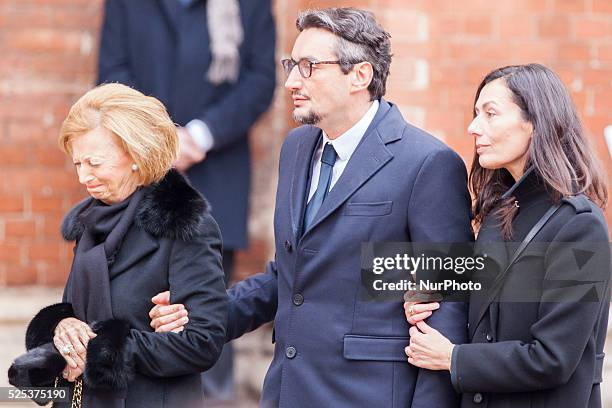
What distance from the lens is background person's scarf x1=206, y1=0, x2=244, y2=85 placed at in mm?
5797

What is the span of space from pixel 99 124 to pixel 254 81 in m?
2.19

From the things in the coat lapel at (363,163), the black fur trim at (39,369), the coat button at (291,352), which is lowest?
the black fur trim at (39,369)

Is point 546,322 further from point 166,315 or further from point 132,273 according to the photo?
point 132,273

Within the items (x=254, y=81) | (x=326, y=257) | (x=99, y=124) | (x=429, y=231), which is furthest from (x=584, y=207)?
(x=254, y=81)

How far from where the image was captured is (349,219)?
12.1 feet

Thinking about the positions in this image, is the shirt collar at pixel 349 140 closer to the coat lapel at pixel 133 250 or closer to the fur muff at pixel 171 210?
the fur muff at pixel 171 210

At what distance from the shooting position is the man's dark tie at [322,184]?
12.4ft

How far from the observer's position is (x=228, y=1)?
5816 millimetres

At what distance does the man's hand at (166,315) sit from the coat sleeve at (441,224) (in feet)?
2.24

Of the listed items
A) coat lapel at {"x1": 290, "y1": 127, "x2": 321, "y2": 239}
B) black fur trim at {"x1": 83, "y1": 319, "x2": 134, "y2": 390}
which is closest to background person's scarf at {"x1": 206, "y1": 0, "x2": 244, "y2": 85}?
coat lapel at {"x1": 290, "y1": 127, "x2": 321, "y2": 239}

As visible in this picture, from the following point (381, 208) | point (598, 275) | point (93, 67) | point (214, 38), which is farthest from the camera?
point (93, 67)

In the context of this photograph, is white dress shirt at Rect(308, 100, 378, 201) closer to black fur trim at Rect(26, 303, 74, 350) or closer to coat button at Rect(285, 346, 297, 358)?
coat button at Rect(285, 346, 297, 358)

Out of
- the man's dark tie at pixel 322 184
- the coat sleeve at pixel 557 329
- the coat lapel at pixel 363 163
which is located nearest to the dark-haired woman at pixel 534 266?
the coat sleeve at pixel 557 329

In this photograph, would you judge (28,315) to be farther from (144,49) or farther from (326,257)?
(326,257)
